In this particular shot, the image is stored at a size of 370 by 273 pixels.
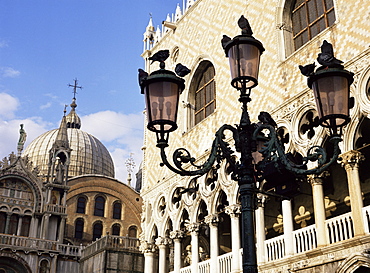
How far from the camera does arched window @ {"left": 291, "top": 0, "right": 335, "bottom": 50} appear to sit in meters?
11.2

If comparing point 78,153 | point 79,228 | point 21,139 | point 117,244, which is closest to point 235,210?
point 117,244

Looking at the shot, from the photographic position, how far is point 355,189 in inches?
362

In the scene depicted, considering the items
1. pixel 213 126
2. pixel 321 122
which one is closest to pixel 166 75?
pixel 321 122

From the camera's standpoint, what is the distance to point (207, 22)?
606 inches

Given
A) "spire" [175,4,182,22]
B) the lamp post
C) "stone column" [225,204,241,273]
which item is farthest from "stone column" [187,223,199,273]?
the lamp post

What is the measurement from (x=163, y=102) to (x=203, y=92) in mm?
10786

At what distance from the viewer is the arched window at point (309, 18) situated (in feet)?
36.7

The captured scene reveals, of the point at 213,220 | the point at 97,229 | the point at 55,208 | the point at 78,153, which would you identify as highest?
the point at 78,153

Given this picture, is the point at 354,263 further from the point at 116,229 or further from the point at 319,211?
the point at 116,229

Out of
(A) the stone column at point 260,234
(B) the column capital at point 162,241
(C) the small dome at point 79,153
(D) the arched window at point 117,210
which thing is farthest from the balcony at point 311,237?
(C) the small dome at point 79,153

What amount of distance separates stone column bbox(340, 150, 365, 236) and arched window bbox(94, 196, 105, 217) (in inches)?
944

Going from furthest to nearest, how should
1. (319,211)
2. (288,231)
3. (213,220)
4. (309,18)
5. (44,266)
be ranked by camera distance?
(44,266)
(213,220)
(309,18)
(288,231)
(319,211)

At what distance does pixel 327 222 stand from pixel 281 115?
2.70m

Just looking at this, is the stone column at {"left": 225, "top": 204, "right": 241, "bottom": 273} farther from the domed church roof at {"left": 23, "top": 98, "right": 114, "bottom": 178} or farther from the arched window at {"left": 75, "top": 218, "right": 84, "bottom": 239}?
the domed church roof at {"left": 23, "top": 98, "right": 114, "bottom": 178}
